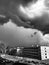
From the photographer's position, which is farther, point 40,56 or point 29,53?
point 29,53

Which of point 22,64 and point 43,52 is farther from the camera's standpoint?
point 43,52

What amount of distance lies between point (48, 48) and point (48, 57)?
33.8ft

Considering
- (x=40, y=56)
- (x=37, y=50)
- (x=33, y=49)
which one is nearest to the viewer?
(x=40, y=56)

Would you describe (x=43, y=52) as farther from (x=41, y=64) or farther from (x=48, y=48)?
(x=41, y=64)

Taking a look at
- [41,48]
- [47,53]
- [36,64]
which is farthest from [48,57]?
[36,64]

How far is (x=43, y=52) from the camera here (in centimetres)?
12862

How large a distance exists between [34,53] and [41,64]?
147ft

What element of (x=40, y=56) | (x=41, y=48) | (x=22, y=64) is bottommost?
(x=22, y=64)

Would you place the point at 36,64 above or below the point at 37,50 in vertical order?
below

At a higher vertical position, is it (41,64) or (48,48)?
(48,48)

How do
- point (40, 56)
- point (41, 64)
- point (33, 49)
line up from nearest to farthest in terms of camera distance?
point (41, 64) → point (40, 56) → point (33, 49)

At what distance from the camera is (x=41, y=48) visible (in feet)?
422

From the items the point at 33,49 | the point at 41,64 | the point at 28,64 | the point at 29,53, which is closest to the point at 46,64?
the point at 41,64

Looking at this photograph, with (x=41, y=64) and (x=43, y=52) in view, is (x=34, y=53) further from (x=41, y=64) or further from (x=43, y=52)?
(x=41, y=64)
